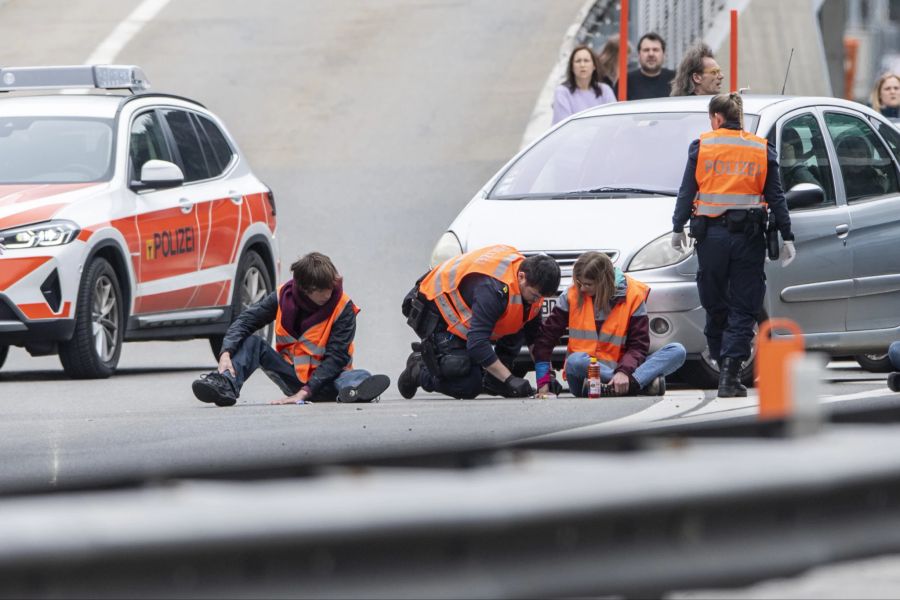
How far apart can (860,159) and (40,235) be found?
15.4 ft

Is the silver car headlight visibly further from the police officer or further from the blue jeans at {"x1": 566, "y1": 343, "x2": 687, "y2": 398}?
the police officer

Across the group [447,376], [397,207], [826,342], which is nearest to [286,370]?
[447,376]

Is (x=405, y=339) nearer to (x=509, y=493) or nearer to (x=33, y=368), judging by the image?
(x=33, y=368)

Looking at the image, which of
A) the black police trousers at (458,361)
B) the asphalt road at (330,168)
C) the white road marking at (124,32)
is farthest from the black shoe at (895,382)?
the white road marking at (124,32)

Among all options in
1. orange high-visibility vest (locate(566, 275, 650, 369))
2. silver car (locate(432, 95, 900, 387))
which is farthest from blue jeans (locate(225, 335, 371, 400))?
orange high-visibility vest (locate(566, 275, 650, 369))

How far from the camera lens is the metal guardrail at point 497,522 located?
9.24ft

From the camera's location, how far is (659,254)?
1038cm

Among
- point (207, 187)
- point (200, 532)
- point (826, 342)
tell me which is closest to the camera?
point (200, 532)

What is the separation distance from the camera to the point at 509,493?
298cm

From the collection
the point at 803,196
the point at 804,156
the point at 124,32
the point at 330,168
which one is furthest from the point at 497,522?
the point at 124,32

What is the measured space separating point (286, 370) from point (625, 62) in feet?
19.0

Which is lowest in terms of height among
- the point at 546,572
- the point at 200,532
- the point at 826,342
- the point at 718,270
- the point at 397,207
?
the point at 397,207

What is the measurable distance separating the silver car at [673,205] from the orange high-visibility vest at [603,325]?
0.31 meters

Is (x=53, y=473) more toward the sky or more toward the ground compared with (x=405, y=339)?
more toward the sky
